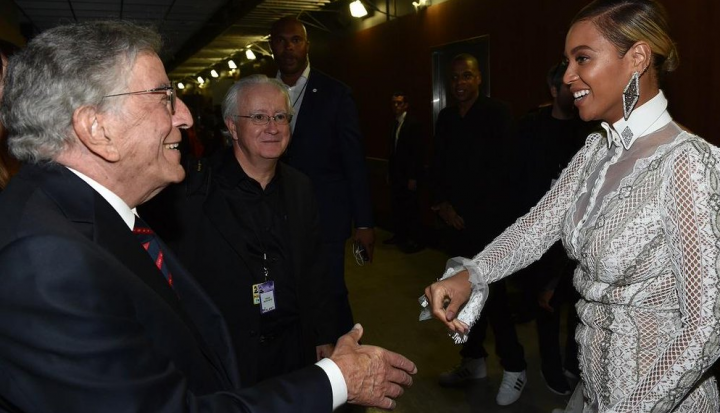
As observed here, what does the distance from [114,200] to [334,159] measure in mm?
2144

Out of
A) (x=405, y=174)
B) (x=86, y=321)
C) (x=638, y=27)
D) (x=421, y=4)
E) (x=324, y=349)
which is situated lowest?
(x=324, y=349)

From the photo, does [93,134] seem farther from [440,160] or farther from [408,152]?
[408,152]

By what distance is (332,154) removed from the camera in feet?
11.1

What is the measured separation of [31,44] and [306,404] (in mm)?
949

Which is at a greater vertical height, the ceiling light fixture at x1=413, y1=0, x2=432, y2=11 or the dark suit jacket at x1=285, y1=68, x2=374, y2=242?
the ceiling light fixture at x1=413, y1=0, x2=432, y2=11

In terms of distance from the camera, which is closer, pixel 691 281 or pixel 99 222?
pixel 99 222

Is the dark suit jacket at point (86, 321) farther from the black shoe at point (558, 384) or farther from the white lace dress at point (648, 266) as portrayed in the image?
the black shoe at point (558, 384)

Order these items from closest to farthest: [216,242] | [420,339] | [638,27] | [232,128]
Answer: [638,27]
[216,242]
[232,128]
[420,339]

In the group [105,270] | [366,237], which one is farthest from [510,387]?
[105,270]

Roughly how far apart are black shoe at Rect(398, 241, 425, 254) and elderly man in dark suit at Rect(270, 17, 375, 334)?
12.6 ft

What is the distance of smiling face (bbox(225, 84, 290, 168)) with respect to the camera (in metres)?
2.39

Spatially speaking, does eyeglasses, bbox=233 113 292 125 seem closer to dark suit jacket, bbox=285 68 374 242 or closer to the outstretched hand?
dark suit jacket, bbox=285 68 374 242

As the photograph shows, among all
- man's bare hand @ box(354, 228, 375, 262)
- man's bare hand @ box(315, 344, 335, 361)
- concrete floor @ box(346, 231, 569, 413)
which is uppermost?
man's bare hand @ box(354, 228, 375, 262)

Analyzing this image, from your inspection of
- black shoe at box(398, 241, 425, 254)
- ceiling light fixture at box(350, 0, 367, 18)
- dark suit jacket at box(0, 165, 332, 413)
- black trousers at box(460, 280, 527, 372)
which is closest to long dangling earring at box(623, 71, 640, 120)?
dark suit jacket at box(0, 165, 332, 413)
